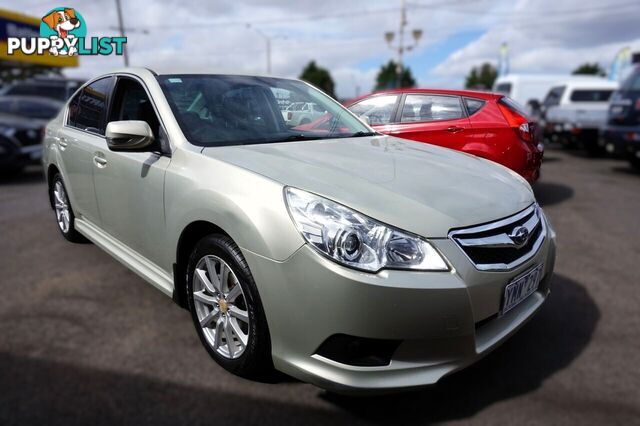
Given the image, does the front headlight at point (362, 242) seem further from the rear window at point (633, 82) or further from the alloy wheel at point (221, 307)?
the rear window at point (633, 82)

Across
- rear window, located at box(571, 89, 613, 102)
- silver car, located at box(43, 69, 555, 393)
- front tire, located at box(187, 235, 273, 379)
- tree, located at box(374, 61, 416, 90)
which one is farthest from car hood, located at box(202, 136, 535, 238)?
tree, located at box(374, 61, 416, 90)

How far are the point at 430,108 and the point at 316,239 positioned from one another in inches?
149

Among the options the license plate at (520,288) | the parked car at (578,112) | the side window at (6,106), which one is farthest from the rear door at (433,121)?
the side window at (6,106)

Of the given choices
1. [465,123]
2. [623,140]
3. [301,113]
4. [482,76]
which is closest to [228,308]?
[301,113]

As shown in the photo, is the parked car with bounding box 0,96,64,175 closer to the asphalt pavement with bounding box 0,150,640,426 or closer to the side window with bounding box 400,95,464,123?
the asphalt pavement with bounding box 0,150,640,426

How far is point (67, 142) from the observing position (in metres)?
3.57

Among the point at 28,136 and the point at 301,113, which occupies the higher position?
the point at 301,113

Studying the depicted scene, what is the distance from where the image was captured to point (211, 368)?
2.25 metres

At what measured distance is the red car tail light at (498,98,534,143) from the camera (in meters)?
4.77

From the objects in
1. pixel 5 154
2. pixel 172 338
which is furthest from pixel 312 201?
pixel 5 154

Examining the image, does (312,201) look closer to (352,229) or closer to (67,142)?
(352,229)

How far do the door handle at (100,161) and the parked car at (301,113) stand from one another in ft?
3.99

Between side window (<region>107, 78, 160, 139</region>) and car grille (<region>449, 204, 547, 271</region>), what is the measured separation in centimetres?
177

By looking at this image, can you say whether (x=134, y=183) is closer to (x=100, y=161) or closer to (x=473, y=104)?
(x=100, y=161)
